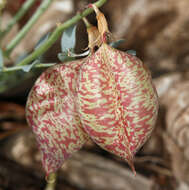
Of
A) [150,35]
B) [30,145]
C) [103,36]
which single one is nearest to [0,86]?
[30,145]

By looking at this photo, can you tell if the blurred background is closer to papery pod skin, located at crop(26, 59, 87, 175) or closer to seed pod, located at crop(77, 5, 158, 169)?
papery pod skin, located at crop(26, 59, 87, 175)

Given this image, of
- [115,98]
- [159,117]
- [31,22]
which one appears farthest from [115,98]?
[159,117]

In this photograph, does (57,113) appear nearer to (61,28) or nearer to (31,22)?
(61,28)

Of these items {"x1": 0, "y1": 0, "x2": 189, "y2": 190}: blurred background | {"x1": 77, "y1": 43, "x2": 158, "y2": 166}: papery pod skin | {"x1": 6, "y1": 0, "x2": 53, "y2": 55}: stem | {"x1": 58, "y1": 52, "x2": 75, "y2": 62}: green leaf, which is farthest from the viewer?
{"x1": 0, "y1": 0, "x2": 189, "y2": 190}: blurred background

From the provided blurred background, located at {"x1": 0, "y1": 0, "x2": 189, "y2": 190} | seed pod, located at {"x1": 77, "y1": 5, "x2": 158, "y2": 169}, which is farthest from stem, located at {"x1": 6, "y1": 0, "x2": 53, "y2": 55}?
seed pod, located at {"x1": 77, "y1": 5, "x2": 158, "y2": 169}

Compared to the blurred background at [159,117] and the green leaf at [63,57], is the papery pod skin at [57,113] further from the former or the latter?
the blurred background at [159,117]

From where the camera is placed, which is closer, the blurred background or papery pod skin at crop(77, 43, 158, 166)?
papery pod skin at crop(77, 43, 158, 166)
